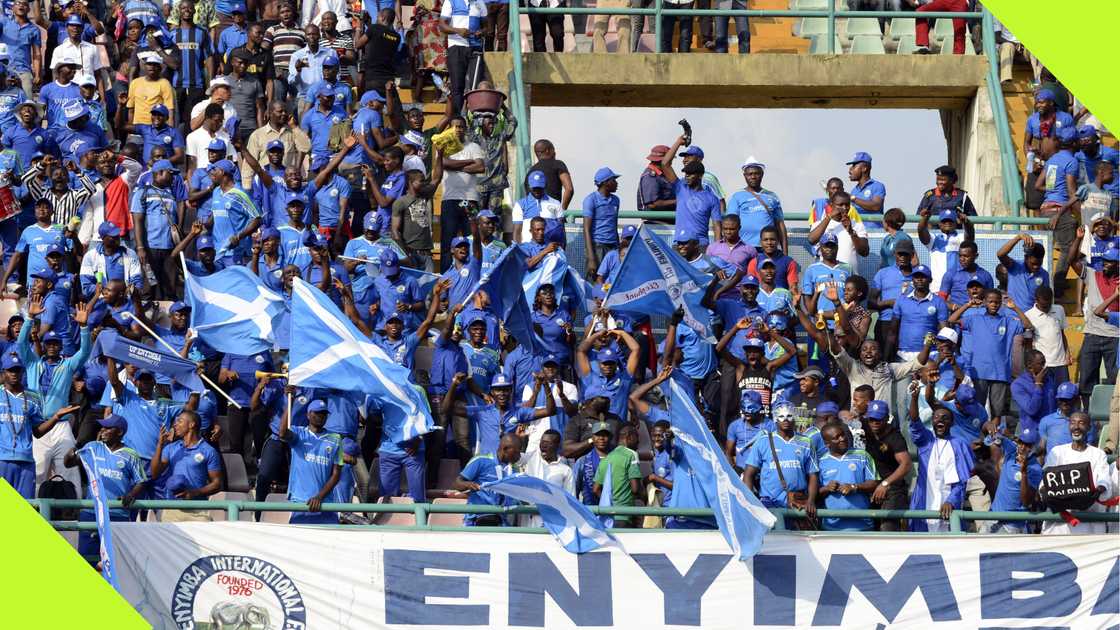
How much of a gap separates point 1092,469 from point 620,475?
12.2 ft

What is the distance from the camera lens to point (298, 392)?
2139 centimetres

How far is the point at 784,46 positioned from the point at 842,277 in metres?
7.77

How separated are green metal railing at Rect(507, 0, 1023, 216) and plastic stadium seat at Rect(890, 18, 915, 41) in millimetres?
648

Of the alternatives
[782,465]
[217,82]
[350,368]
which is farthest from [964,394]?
[217,82]

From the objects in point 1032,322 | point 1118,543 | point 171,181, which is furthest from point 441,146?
point 1118,543

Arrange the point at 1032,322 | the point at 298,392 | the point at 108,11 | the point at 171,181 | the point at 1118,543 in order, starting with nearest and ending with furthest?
1. the point at 1118,543
2. the point at 298,392
3. the point at 1032,322
4. the point at 171,181
5. the point at 108,11

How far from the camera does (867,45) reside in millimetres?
29391

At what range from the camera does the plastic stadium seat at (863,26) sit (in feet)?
96.7

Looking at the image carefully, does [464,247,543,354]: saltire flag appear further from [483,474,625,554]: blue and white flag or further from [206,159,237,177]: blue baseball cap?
[206,159,237,177]: blue baseball cap

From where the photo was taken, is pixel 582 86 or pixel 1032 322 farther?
pixel 582 86

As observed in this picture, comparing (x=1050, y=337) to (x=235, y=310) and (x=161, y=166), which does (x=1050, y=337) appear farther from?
(x=161, y=166)

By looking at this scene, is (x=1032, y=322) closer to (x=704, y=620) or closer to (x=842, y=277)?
(x=842, y=277)

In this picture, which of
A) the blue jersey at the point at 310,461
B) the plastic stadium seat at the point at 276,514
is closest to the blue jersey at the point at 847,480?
the blue jersey at the point at 310,461

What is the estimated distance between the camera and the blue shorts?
2083 centimetres
